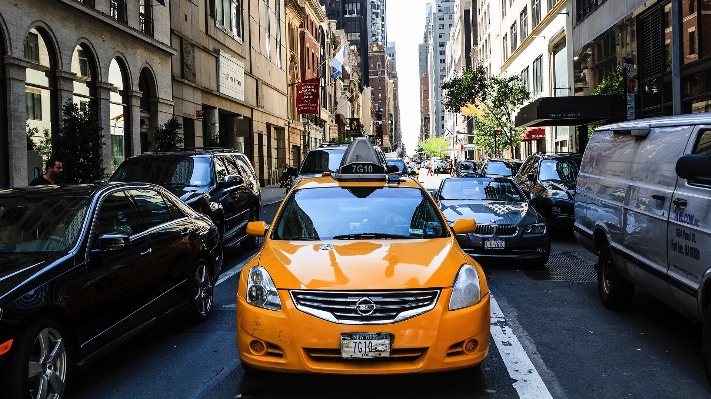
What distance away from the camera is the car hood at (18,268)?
4242 mm

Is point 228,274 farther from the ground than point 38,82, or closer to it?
closer to it

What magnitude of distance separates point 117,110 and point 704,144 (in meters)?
20.7

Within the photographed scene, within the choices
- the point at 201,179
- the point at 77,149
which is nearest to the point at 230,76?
the point at 77,149

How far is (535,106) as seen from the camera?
2716 cm

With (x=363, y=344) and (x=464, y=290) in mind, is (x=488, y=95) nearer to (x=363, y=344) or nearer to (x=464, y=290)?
(x=464, y=290)

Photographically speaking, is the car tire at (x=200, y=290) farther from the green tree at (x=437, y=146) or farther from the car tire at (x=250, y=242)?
the green tree at (x=437, y=146)

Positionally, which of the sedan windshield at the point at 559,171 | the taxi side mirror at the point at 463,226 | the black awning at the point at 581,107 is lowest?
the taxi side mirror at the point at 463,226

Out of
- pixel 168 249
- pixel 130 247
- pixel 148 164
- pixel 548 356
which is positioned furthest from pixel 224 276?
pixel 548 356

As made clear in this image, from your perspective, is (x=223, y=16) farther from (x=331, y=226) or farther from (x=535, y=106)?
(x=331, y=226)

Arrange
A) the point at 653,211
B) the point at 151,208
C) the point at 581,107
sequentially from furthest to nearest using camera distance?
1. the point at 581,107
2. the point at 151,208
3. the point at 653,211

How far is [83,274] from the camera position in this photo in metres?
4.96

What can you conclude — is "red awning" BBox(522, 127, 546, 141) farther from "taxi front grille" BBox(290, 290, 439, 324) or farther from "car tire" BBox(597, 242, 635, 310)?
"taxi front grille" BBox(290, 290, 439, 324)

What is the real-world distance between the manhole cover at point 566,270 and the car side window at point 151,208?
222 inches

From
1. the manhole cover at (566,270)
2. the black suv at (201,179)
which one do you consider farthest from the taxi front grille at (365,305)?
the black suv at (201,179)
